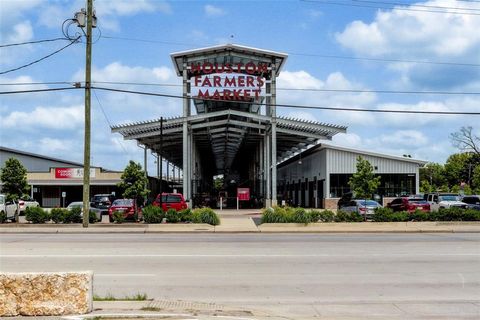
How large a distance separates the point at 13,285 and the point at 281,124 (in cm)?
4037

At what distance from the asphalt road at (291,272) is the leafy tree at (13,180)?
14865mm

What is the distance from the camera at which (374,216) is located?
29.7 m

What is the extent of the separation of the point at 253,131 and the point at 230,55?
408 inches

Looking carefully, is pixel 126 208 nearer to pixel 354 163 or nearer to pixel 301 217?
pixel 301 217

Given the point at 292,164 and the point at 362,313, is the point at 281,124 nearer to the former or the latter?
the point at 292,164

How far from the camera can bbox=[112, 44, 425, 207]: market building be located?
148 feet

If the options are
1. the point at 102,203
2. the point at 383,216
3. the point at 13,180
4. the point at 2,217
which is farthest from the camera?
the point at 102,203

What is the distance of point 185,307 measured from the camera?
8258 millimetres

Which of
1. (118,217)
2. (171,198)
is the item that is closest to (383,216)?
(118,217)

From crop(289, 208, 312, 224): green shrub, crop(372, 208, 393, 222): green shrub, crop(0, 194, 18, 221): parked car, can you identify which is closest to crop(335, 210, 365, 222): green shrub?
crop(372, 208, 393, 222): green shrub

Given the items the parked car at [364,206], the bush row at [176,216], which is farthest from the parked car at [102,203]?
the parked car at [364,206]

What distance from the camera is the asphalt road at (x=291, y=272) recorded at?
9.24m

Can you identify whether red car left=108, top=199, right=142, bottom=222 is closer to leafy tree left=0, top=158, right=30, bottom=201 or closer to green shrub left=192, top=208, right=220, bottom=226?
green shrub left=192, top=208, right=220, bottom=226

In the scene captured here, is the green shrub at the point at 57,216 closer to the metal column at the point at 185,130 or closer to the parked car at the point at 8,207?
the parked car at the point at 8,207
